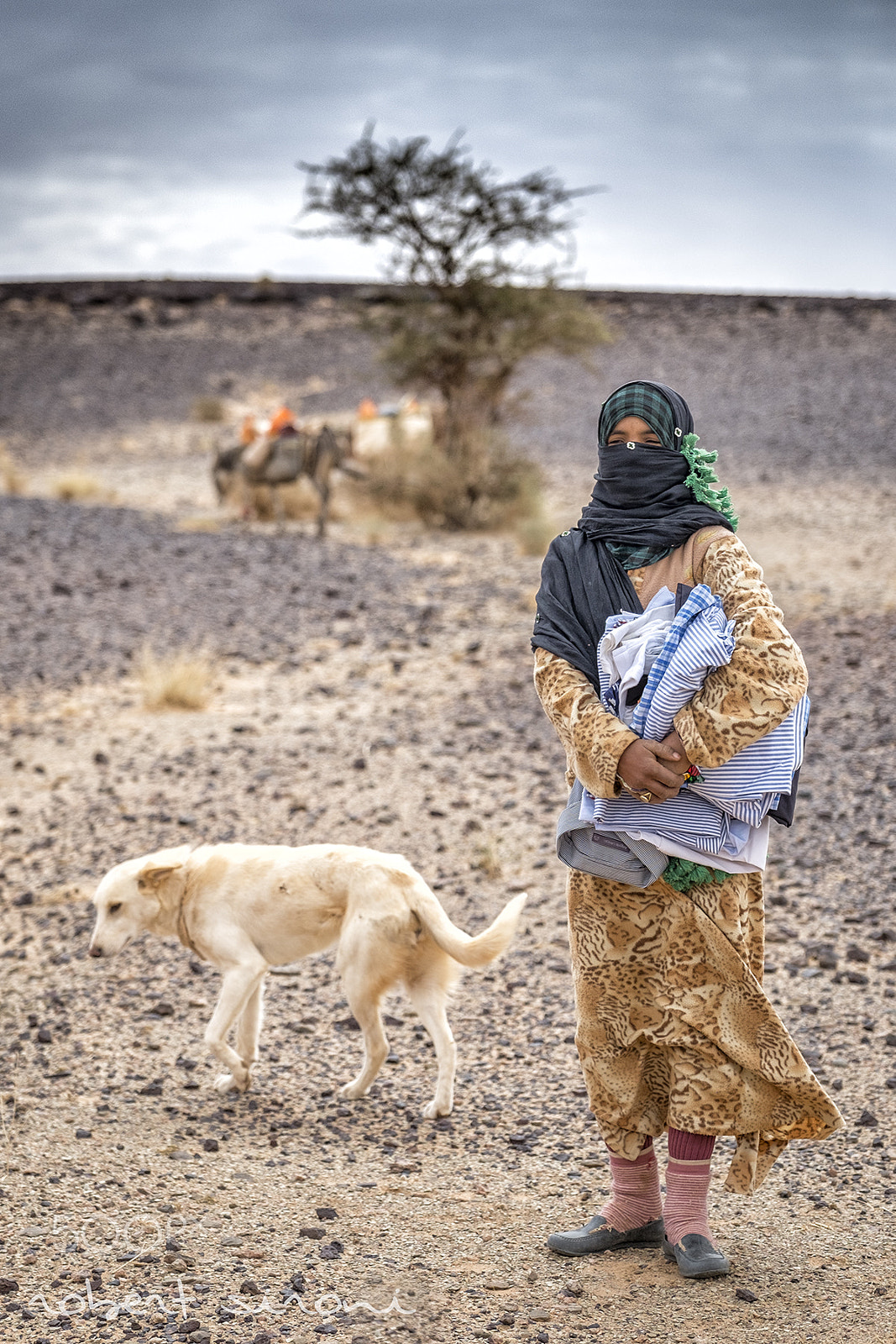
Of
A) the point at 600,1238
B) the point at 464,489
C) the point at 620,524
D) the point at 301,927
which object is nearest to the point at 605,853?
the point at 620,524

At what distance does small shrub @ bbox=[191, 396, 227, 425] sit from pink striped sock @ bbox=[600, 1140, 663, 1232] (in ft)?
85.5

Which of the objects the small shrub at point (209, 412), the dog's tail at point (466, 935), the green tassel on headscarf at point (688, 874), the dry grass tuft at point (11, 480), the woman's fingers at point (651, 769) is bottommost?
the dog's tail at point (466, 935)

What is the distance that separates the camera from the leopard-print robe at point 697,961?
2.80 metres

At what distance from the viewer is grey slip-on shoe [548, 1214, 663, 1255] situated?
3.15 metres

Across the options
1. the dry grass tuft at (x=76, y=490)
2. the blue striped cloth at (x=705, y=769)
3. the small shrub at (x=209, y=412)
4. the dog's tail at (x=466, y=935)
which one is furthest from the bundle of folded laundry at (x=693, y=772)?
the small shrub at (x=209, y=412)

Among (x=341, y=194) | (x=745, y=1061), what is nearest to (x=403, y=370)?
(x=341, y=194)

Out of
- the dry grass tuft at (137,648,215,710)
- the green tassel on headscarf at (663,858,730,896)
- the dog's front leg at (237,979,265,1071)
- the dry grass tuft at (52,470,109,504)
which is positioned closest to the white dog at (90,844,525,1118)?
the dog's front leg at (237,979,265,1071)

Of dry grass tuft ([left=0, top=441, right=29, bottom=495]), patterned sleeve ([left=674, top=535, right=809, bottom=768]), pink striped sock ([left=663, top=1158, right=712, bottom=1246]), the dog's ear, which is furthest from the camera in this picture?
dry grass tuft ([left=0, top=441, right=29, bottom=495])

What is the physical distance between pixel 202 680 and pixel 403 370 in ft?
35.7

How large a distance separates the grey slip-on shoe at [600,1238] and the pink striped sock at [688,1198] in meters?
0.14

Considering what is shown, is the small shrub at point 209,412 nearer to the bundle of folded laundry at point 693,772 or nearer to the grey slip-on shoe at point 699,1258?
the bundle of folded laundry at point 693,772

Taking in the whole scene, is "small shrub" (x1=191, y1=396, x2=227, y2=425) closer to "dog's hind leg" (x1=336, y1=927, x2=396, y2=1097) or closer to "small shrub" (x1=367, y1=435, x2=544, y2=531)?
"small shrub" (x1=367, y1=435, x2=544, y2=531)

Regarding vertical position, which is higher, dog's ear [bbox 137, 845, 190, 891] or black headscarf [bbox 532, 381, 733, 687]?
black headscarf [bbox 532, 381, 733, 687]

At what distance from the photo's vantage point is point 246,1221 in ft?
11.1
